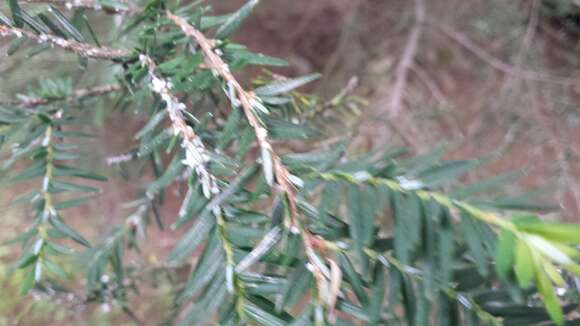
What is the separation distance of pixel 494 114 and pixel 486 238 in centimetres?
142

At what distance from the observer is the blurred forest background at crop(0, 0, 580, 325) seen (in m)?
1.28

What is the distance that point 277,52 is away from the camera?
240cm

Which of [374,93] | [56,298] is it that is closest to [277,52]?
[374,93]

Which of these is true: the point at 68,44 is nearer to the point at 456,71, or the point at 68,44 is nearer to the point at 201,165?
the point at 201,165

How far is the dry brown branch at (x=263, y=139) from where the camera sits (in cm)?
45

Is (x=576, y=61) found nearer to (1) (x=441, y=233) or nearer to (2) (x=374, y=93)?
(2) (x=374, y=93)

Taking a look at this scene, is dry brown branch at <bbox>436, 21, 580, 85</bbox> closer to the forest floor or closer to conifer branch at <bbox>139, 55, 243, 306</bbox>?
the forest floor

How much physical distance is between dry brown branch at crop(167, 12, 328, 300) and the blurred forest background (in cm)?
43

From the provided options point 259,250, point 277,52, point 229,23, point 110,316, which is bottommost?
point 110,316

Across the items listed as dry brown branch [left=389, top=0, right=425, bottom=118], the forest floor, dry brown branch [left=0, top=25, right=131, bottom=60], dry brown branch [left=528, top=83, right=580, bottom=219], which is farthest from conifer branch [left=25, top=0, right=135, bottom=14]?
dry brown branch [left=389, top=0, right=425, bottom=118]

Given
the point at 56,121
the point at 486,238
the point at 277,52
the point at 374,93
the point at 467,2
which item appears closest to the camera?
the point at 486,238

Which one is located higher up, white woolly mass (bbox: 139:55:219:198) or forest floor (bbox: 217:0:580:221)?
forest floor (bbox: 217:0:580:221)

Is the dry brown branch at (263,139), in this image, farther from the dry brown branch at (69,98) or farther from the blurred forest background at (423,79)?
the blurred forest background at (423,79)

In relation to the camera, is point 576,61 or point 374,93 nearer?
point 576,61
